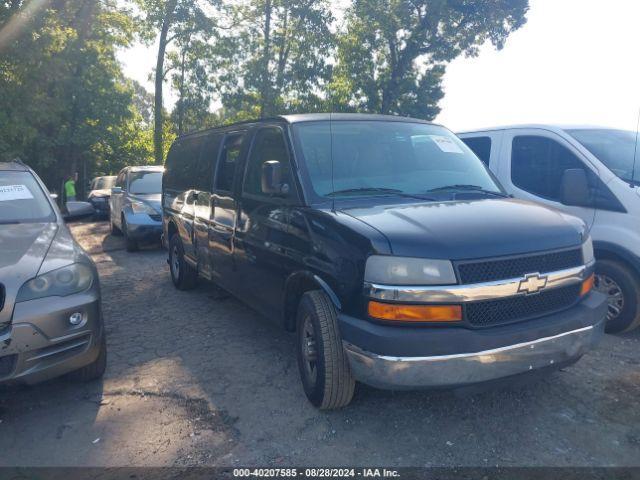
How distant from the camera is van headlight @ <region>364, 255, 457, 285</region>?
273cm

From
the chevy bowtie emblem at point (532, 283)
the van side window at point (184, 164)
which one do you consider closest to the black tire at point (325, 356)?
the chevy bowtie emblem at point (532, 283)

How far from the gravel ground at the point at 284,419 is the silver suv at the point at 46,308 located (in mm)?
313

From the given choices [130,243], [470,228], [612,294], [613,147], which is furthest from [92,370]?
[130,243]

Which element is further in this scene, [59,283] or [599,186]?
[599,186]

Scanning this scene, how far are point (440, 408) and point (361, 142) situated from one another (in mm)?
2072

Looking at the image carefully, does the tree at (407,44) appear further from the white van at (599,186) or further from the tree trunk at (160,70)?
the white van at (599,186)

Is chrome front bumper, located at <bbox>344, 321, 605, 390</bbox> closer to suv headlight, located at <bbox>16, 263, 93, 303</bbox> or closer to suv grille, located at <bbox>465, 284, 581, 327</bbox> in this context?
suv grille, located at <bbox>465, 284, 581, 327</bbox>

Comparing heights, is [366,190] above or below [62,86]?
below

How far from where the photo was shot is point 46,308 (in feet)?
10.5

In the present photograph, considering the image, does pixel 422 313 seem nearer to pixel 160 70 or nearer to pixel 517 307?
pixel 517 307

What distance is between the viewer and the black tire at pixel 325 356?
3.09 metres

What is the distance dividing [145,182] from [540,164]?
329 inches

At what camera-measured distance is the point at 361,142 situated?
399 cm

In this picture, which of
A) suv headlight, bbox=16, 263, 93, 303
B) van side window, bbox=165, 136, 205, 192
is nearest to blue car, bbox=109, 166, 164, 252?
van side window, bbox=165, 136, 205, 192
